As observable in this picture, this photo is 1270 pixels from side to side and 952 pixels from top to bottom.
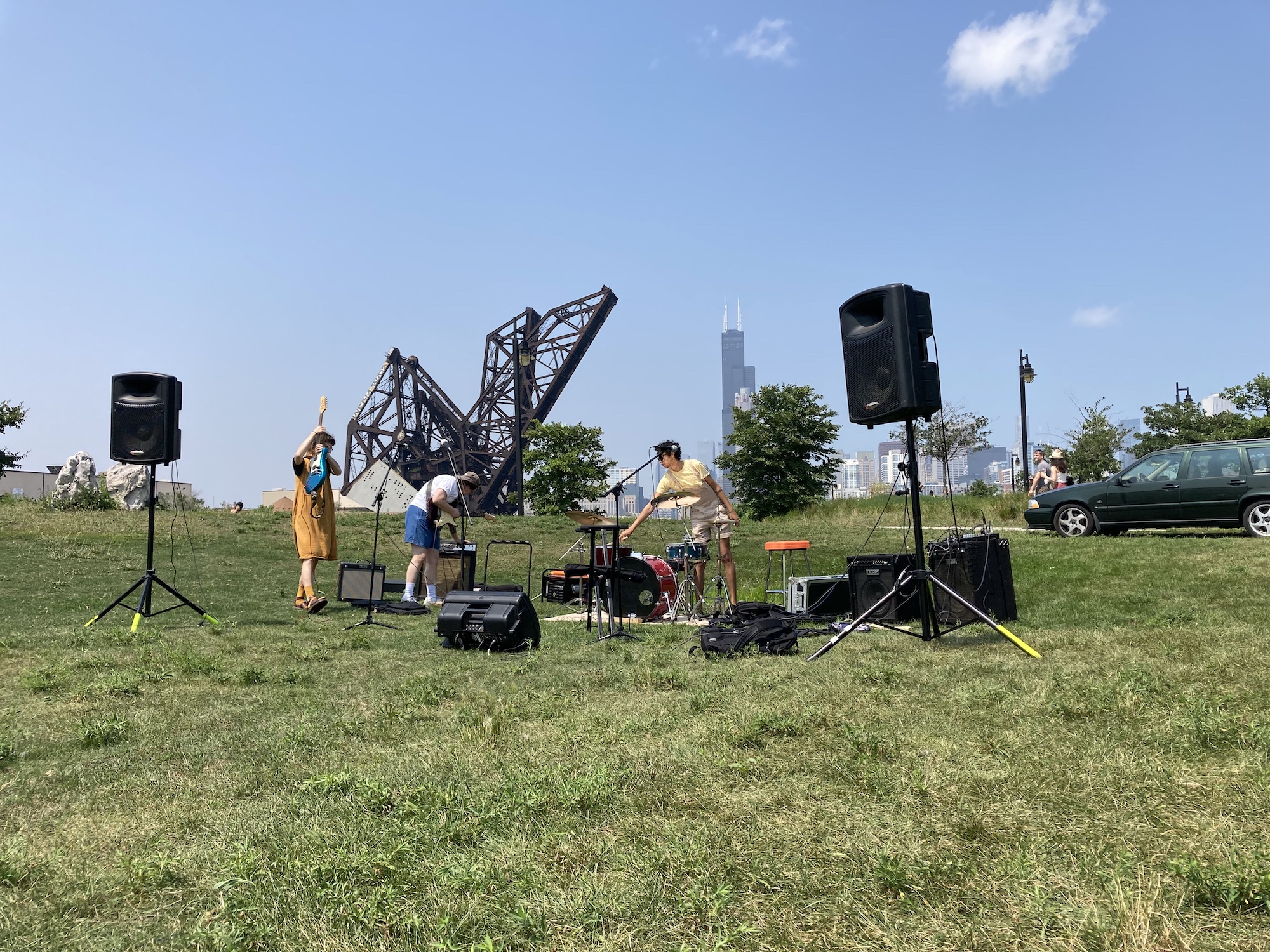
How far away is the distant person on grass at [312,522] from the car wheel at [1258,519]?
11436 mm

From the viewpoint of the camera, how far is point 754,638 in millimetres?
5648

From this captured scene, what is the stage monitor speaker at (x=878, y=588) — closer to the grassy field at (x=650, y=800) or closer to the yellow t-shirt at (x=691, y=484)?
the grassy field at (x=650, y=800)

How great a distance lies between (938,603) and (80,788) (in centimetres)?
546

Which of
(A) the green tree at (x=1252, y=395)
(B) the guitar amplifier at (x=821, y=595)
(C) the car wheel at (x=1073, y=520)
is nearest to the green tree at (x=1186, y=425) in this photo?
(A) the green tree at (x=1252, y=395)

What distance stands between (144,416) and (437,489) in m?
2.59

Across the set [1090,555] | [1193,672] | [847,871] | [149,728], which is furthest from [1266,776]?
[1090,555]

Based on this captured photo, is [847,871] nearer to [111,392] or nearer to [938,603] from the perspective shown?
[938,603]

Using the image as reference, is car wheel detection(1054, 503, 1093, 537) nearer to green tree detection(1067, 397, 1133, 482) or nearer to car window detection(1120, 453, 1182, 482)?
car window detection(1120, 453, 1182, 482)

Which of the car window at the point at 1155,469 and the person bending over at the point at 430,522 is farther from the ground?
the car window at the point at 1155,469

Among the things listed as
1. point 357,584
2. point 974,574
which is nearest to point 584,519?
point 974,574

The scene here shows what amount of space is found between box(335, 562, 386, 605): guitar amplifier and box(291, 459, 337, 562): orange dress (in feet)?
1.95

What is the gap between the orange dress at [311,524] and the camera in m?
8.20

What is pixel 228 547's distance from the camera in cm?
1445

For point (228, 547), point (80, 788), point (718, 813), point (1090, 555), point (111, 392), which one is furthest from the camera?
point (228, 547)
